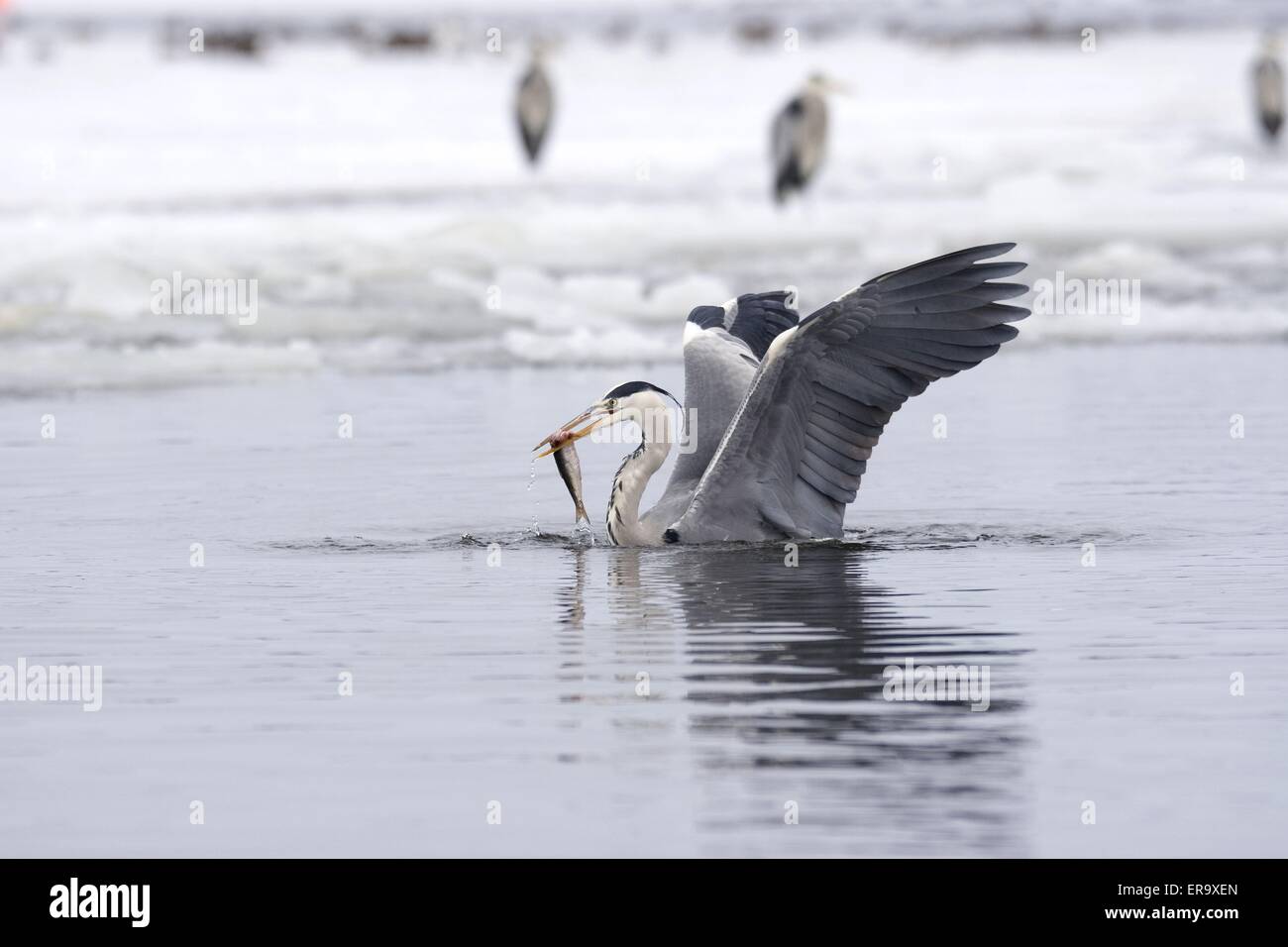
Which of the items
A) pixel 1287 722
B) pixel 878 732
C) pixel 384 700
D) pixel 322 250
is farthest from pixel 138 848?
pixel 322 250

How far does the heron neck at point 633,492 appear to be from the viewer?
11.4 meters

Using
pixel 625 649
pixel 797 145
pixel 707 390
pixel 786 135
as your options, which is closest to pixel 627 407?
pixel 707 390

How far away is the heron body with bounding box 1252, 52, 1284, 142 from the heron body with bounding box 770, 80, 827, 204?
7120mm

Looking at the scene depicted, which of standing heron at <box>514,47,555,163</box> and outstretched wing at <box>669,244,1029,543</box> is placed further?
standing heron at <box>514,47,555,163</box>

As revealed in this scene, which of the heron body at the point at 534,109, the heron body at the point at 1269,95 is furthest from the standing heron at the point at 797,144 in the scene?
the heron body at the point at 1269,95

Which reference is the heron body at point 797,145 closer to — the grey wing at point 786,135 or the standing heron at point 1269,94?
the grey wing at point 786,135

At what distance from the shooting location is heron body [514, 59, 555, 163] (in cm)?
2998

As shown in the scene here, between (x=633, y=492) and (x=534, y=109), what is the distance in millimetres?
19009

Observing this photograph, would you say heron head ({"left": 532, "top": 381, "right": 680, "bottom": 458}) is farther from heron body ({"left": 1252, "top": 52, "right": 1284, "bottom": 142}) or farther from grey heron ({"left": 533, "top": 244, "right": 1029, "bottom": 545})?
heron body ({"left": 1252, "top": 52, "right": 1284, "bottom": 142})

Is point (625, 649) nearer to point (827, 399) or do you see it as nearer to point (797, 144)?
point (827, 399)

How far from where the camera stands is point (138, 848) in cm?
618

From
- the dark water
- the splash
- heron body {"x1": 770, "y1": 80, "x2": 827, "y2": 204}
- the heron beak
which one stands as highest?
heron body {"x1": 770, "y1": 80, "x2": 827, "y2": 204}

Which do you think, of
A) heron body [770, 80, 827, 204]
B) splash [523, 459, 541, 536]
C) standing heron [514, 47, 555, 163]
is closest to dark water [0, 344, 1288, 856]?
splash [523, 459, 541, 536]
